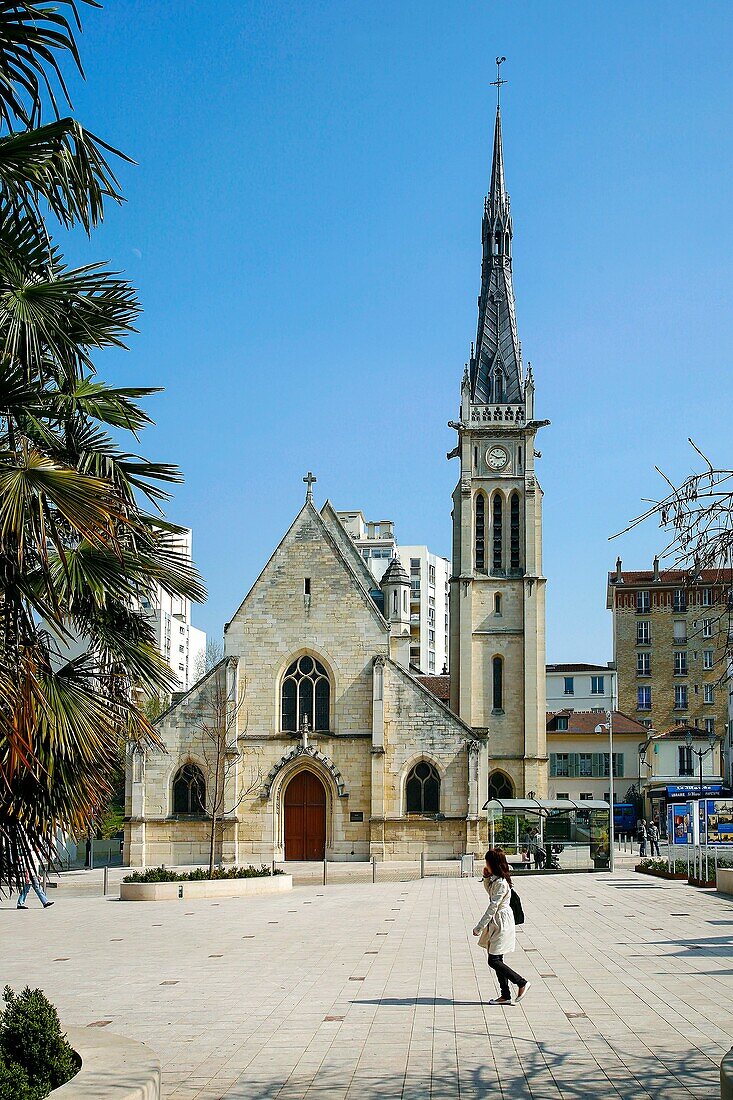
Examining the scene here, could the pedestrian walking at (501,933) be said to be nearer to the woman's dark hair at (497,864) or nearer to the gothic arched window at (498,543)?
the woman's dark hair at (497,864)

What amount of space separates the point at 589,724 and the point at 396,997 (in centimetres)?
7298

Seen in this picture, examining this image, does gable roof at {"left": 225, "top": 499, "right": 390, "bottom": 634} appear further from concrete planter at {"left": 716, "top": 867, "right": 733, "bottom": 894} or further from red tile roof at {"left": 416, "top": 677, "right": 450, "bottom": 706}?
red tile roof at {"left": 416, "top": 677, "right": 450, "bottom": 706}

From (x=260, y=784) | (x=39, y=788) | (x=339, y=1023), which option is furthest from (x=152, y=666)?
(x=260, y=784)

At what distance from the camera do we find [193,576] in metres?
10.3

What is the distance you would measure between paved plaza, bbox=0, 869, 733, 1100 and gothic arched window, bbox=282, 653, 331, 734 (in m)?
17.3

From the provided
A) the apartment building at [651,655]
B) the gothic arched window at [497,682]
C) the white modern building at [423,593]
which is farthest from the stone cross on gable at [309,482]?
the white modern building at [423,593]

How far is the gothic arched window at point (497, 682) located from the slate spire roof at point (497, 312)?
44.4 feet

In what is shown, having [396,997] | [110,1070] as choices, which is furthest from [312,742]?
[110,1070]

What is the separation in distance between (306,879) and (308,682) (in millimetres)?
7743

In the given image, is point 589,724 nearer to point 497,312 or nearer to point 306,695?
point 497,312

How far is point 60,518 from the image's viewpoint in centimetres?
820

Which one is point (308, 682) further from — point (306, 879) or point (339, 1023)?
point (339, 1023)

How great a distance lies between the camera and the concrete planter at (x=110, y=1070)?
777 cm

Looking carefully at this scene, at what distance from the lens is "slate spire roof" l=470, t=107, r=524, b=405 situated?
61688 mm
